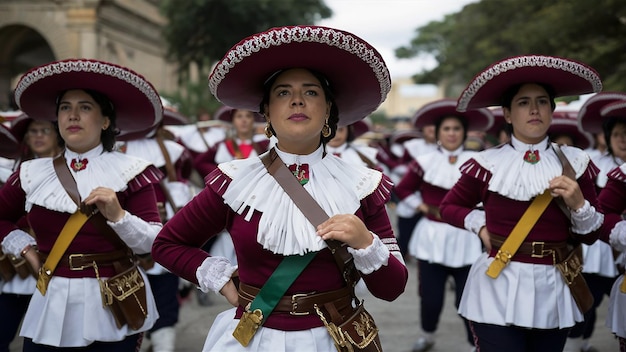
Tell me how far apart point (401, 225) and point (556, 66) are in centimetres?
640

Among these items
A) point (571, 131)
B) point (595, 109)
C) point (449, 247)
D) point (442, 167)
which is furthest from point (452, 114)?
point (595, 109)

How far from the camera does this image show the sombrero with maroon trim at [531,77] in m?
3.88

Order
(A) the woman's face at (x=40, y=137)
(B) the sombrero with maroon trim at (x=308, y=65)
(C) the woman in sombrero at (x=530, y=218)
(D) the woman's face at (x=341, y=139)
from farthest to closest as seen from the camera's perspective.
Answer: (D) the woman's face at (x=341, y=139), (A) the woman's face at (x=40, y=137), (C) the woman in sombrero at (x=530, y=218), (B) the sombrero with maroon trim at (x=308, y=65)

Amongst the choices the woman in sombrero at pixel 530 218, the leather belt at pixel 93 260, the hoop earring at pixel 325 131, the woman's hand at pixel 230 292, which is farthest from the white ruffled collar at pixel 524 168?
the leather belt at pixel 93 260

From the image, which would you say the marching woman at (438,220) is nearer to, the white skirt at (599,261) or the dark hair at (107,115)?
the white skirt at (599,261)

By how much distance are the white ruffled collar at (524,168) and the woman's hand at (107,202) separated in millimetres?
2232

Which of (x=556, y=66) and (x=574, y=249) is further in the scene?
(x=574, y=249)

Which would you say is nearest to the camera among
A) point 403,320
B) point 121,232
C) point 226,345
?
point 226,345

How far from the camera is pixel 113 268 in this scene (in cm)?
391

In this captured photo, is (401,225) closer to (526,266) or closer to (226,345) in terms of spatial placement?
(526,266)

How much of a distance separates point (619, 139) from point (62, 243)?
14.3 ft

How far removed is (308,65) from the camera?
2.92 metres

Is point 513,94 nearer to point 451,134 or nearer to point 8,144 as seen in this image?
point 451,134

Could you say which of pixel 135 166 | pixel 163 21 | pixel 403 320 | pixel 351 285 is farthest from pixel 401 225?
pixel 163 21
